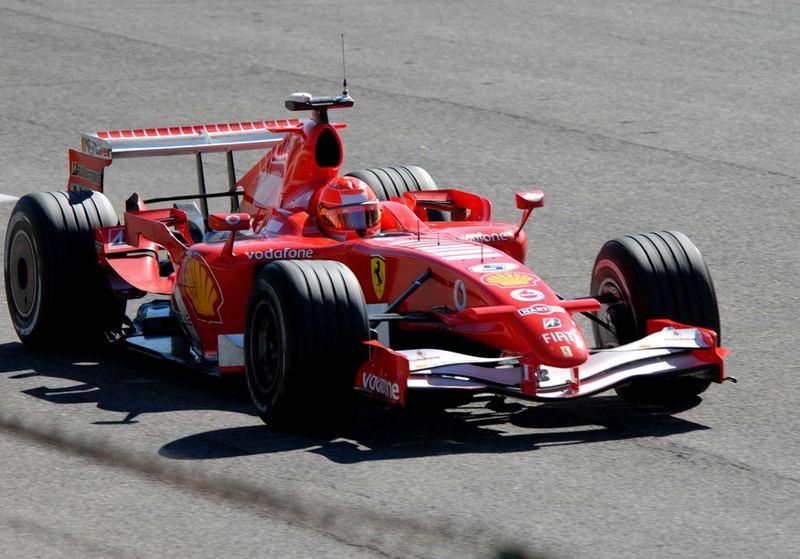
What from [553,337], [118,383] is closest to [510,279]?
[553,337]

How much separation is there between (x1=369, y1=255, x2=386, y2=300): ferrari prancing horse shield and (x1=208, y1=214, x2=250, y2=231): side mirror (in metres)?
0.69

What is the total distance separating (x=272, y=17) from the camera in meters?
21.2

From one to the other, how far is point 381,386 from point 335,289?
531 millimetres

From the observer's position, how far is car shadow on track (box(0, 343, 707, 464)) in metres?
7.34

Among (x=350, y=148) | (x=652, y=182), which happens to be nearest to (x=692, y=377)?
(x=652, y=182)

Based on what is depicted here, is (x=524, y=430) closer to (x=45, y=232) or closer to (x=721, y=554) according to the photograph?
(x=721, y=554)

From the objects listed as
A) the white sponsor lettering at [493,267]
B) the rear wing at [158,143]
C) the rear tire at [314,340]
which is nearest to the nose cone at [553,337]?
the white sponsor lettering at [493,267]

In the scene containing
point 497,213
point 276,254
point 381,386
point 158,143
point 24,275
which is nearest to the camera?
point 381,386

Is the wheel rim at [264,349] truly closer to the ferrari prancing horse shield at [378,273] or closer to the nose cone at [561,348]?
the ferrari prancing horse shield at [378,273]

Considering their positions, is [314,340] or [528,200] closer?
[314,340]

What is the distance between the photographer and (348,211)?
8656 millimetres

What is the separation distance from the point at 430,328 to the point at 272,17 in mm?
13736

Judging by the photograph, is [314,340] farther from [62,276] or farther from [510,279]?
[62,276]

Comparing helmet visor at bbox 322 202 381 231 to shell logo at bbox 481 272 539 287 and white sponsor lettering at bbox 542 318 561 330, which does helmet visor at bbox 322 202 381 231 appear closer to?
shell logo at bbox 481 272 539 287
